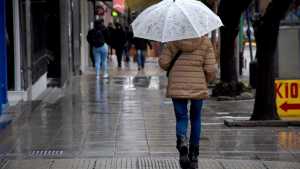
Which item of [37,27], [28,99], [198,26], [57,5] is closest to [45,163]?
[198,26]

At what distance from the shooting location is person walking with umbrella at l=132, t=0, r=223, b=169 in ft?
28.7

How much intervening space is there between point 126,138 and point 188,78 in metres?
2.89

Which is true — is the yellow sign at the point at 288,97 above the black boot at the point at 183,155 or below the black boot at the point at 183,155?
above

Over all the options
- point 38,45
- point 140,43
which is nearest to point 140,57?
point 140,43

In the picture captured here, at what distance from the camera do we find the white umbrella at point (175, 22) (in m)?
8.60

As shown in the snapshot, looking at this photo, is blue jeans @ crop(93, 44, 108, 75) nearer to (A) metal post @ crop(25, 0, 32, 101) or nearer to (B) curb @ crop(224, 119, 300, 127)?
(A) metal post @ crop(25, 0, 32, 101)

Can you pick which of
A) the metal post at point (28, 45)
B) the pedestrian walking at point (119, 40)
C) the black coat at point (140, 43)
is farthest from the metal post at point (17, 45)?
the pedestrian walking at point (119, 40)

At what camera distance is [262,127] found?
41.0ft

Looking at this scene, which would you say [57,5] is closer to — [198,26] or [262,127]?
[262,127]

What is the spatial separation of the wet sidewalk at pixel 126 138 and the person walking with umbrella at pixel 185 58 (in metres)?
0.53

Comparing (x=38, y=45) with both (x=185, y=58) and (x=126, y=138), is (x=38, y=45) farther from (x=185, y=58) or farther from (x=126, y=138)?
(x=185, y=58)

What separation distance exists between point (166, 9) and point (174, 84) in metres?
0.82

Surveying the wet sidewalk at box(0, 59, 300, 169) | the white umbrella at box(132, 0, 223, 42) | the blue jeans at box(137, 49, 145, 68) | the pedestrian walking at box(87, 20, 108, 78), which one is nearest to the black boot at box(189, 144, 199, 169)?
the wet sidewalk at box(0, 59, 300, 169)

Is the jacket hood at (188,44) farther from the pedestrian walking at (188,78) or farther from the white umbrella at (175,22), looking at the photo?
the white umbrella at (175,22)
